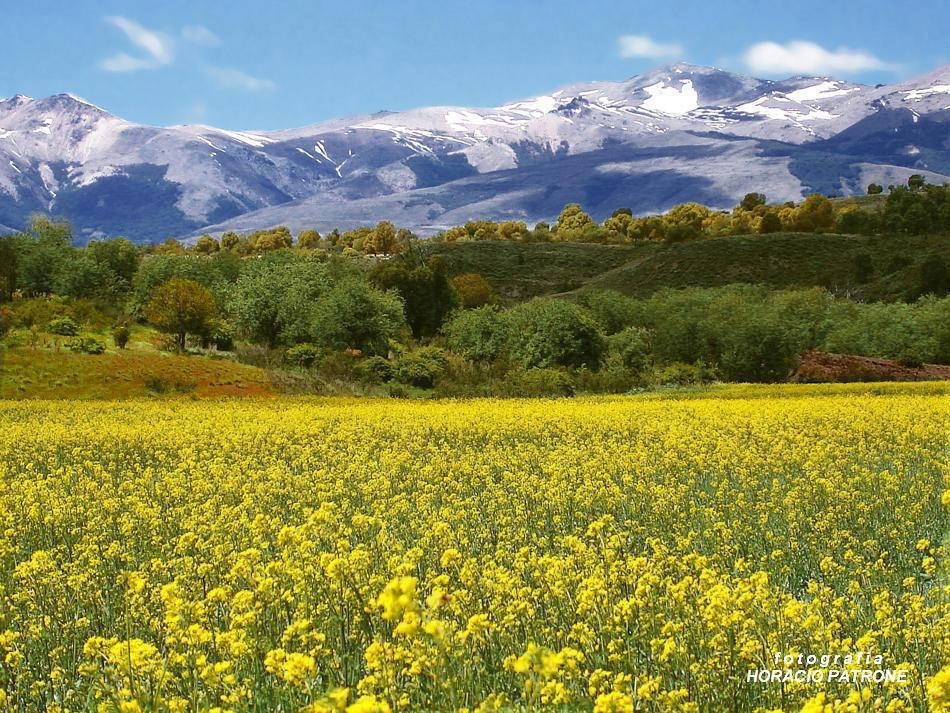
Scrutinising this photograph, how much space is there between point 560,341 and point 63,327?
83.5 feet

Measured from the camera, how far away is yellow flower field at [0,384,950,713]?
188 inches

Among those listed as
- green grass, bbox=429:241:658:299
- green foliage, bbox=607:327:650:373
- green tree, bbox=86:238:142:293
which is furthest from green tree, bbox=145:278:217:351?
green grass, bbox=429:241:658:299

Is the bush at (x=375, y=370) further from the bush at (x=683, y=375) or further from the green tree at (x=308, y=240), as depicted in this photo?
the green tree at (x=308, y=240)

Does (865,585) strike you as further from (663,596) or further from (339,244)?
(339,244)

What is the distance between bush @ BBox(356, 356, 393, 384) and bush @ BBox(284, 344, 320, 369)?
3469 millimetres

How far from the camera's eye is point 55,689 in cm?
566

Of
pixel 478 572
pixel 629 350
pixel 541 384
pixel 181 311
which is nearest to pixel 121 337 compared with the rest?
pixel 181 311

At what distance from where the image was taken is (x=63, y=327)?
44719 mm

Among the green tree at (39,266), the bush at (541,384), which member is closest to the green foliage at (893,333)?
the bush at (541,384)

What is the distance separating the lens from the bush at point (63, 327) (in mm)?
44281

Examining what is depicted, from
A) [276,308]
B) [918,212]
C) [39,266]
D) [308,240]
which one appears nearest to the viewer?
[276,308]

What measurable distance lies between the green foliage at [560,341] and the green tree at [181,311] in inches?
709

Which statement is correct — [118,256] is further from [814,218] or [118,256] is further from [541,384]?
[814,218]

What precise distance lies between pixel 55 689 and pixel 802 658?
15.2ft
